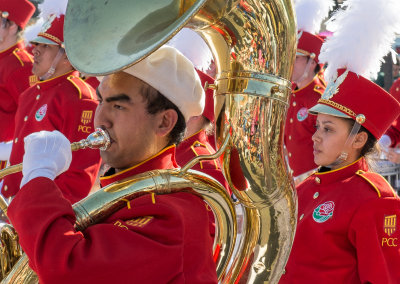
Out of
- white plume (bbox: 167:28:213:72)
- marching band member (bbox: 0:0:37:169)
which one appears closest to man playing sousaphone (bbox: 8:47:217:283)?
white plume (bbox: 167:28:213:72)

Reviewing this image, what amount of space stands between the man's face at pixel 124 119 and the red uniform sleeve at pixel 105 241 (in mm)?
195

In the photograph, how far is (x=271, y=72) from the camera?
2234 mm

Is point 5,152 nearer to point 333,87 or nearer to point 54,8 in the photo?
point 54,8

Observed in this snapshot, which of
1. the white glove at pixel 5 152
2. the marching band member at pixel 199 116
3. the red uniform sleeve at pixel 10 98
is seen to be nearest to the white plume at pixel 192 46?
the marching band member at pixel 199 116

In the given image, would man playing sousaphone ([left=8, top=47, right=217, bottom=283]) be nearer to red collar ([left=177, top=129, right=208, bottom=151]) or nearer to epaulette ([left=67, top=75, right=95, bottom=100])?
red collar ([left=177, top=129, right=208, bottom=151])

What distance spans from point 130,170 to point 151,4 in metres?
0.53

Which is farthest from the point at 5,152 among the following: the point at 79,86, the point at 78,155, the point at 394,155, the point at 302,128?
the point at 394,155

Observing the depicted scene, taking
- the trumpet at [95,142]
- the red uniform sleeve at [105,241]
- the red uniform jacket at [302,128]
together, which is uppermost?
the trumpet at [95,142]

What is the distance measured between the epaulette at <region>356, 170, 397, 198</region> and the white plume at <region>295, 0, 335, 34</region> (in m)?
3.27

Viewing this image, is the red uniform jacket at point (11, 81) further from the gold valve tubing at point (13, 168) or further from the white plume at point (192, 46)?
the gold valve tubing at point (13, 168)

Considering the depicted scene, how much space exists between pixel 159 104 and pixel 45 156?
15.7 inches

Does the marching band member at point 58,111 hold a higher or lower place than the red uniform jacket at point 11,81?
higher

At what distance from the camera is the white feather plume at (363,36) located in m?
4.13

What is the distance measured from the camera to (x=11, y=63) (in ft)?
20.8
